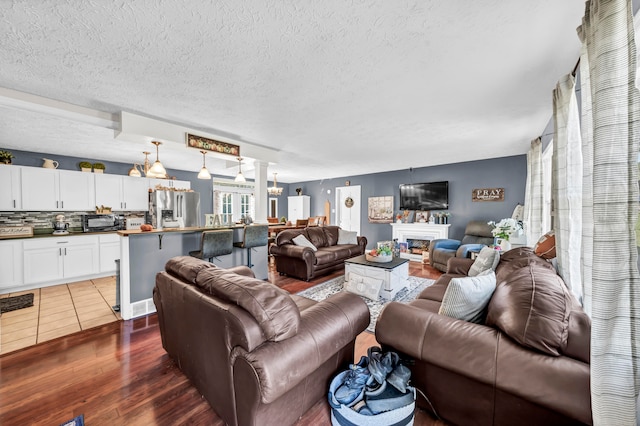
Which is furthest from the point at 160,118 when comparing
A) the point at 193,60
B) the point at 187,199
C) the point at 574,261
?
the point at 574,261

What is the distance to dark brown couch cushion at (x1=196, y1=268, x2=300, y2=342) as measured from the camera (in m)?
1.20

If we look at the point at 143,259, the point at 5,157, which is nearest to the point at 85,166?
the point at 5,157

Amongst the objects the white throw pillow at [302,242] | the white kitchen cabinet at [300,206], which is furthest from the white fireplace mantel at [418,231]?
the white kitchen cabinet at [300,206]

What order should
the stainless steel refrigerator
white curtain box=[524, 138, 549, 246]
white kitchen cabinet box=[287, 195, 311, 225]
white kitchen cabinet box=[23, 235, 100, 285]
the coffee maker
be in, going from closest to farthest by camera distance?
white curtain box=[524, 138, 549, 246]
white kitchen cabinet box=[23, 235, 100, 285]
the coffee maker
the stainless steel refrigerator
white kitchen cabinet box=[287, 195, 311, 225]

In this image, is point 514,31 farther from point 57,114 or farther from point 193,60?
point 57,114

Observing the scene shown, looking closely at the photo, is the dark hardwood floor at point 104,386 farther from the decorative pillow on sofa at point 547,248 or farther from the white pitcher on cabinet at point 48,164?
the white pitcher on cabinet at point 48,164

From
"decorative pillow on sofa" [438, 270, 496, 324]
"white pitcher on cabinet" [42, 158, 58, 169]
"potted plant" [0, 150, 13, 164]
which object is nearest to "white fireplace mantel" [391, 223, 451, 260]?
"decorative pillow on sofa" [438, 270, 496, 324]

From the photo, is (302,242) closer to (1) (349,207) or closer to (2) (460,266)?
(2) (460,266)

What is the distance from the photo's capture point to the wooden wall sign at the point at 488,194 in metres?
5.42

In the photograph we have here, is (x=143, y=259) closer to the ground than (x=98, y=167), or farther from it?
closer to the ground

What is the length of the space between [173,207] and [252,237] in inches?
111

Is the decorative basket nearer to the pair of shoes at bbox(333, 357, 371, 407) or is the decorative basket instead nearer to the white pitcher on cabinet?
the pair of shoes at bbox(333, 357, 371, 407)

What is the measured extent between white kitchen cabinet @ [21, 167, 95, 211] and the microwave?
0.26 metres

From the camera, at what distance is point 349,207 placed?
8.16 m
